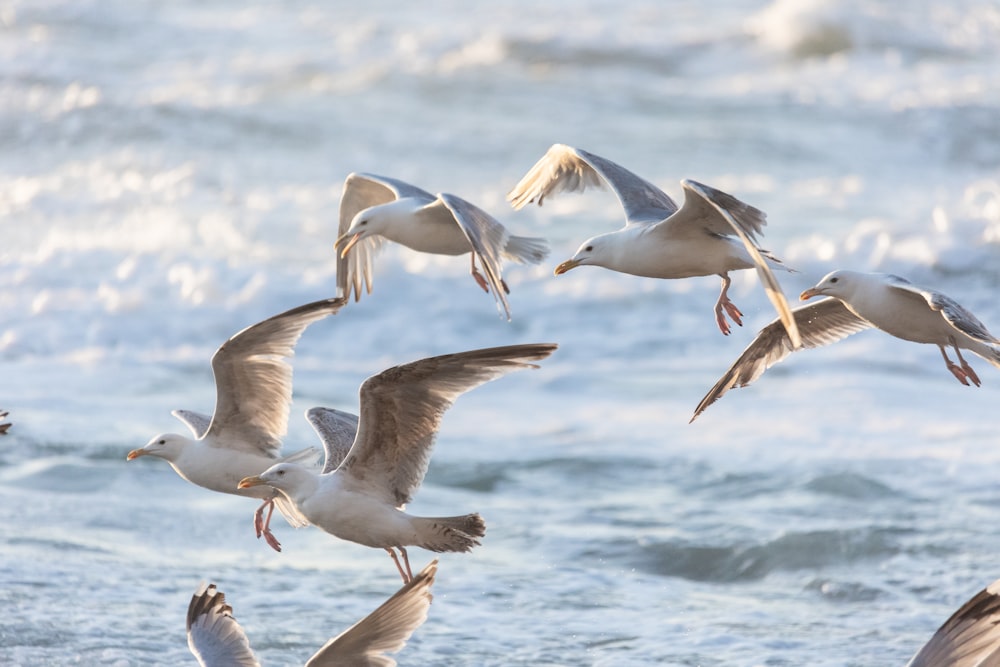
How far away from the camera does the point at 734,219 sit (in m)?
5.77

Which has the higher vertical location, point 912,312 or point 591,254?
point 591,254

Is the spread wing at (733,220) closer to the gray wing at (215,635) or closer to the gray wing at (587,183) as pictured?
the gray wing at (587,183)

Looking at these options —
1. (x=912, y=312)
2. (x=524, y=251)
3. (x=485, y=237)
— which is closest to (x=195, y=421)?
(x=524, y=251)

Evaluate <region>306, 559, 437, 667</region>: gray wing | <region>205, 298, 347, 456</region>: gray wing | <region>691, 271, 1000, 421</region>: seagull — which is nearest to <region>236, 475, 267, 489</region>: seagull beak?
<region>205, 298, 347, 456</region>: gray wing

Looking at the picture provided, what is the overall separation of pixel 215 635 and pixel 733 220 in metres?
2.49

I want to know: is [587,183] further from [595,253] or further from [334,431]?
[334,431]

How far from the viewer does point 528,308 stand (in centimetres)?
1582

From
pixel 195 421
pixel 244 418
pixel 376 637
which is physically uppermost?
pixel 244 418

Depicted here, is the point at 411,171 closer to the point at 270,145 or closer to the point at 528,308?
the point at 270,145

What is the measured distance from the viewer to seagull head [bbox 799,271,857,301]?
6.12 metres

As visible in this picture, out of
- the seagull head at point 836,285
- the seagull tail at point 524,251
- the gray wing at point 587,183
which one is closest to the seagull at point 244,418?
the seagull tail at point 524,251

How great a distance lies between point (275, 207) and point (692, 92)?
25.4 ft

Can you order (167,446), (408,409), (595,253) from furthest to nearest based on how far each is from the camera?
(167,446) < (595,253) < (408,409)

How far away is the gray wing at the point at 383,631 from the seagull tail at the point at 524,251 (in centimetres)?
174
